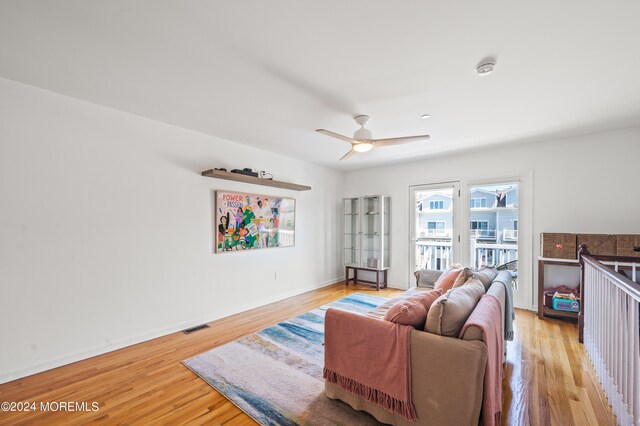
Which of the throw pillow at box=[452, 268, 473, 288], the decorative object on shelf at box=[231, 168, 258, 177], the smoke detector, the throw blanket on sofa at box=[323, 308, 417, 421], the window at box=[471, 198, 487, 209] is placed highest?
the smoke detector

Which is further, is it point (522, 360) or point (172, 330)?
point (172, 330)

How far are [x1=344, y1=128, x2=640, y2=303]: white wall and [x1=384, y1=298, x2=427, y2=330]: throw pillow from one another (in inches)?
131

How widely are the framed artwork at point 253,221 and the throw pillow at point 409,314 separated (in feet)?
8.83

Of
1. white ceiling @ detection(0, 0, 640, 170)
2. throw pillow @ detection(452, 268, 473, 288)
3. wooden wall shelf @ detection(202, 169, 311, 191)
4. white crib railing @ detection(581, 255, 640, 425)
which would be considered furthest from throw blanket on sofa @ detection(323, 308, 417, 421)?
wooden wall shelf @ detection(202, 169, 311, 191)

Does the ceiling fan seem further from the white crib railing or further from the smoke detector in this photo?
the white crib railing

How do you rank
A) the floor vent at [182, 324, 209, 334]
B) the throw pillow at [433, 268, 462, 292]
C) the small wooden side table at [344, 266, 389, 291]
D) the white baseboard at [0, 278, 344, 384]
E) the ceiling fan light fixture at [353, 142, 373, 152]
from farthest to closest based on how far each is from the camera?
the small wooden side table at [344, 266, 389, 291] < the floor vent at [182, 324, 209, 334] < the ceiling fan light fixture at [353, 142, 373, 152] < the throw pillow at [433, 268, 462, 292] < the white baseboard at [0, 278, 344, 384]

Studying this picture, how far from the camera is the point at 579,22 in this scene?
156 centimetres

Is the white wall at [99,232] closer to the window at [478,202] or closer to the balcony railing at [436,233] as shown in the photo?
the balcony railing at [436,233]

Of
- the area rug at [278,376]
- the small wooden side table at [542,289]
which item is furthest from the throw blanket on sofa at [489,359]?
→ the small wooden side table at [542,289]

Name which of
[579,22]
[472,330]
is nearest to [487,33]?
[579,22]

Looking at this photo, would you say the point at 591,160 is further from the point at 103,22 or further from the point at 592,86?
the point at 103,22

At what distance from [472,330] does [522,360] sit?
5.53 ft

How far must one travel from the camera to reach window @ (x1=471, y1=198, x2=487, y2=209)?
4438mm

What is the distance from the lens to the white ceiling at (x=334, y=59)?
1.51m
